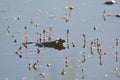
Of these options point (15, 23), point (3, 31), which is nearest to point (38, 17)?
point (15, 23)

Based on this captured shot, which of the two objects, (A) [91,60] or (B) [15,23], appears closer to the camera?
(A) [91,60]

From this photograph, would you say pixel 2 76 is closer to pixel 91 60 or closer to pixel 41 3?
pixel 91 60

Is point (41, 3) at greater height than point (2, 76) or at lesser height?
greater

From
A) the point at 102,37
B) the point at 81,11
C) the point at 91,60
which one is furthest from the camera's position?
the point at 81,11

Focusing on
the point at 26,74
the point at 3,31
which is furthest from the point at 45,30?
the point at 26,74

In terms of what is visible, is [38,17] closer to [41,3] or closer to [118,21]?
[41,3]

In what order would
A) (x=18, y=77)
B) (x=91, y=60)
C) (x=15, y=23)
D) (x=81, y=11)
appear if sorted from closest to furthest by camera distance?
(x=18, y=77)
(x=91, y=60)
(x=15, y=23)
(x=81, y=11)
